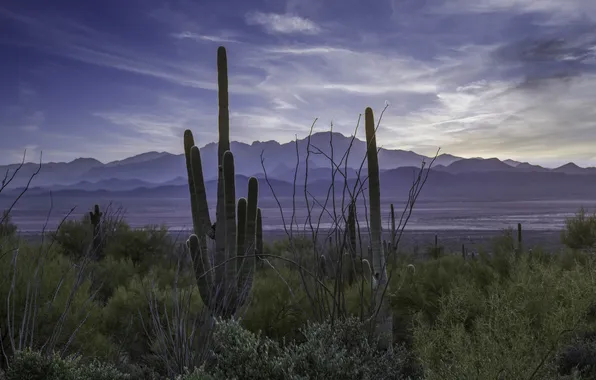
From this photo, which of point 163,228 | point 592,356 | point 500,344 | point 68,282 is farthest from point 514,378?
point 163,228

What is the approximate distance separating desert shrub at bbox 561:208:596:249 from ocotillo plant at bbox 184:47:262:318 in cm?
1502

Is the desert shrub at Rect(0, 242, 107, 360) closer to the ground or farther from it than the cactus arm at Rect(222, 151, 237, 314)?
closer to the ground

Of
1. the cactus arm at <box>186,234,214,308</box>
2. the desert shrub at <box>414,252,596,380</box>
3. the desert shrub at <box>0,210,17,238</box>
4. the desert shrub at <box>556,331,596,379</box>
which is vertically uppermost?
the desert shrub at <box>0,210,17,238</box>

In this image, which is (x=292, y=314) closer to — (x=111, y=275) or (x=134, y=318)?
(x=134, y=318)

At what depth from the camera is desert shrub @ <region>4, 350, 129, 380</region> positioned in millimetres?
5062

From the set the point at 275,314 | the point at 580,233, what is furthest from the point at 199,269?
the point at 580,233

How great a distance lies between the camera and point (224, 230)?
8383mm

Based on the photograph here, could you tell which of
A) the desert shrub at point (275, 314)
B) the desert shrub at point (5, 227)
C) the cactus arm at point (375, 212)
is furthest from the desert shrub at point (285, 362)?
the desert shrub at point (275, 314)

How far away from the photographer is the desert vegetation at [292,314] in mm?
A: 4617

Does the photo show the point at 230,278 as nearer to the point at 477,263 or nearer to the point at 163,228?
the point at 477,263

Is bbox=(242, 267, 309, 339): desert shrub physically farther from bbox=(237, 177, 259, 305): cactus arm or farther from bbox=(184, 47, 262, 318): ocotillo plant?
bbox=(184, 47, 262, 318): ocotillo plant

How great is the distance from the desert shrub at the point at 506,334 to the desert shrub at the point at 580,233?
11.8 meters

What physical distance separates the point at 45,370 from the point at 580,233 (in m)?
19.4

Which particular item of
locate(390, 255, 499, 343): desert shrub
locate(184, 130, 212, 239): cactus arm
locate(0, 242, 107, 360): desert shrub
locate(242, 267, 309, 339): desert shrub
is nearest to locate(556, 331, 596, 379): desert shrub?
locate(390, 255, 499, 343): desert shrub
